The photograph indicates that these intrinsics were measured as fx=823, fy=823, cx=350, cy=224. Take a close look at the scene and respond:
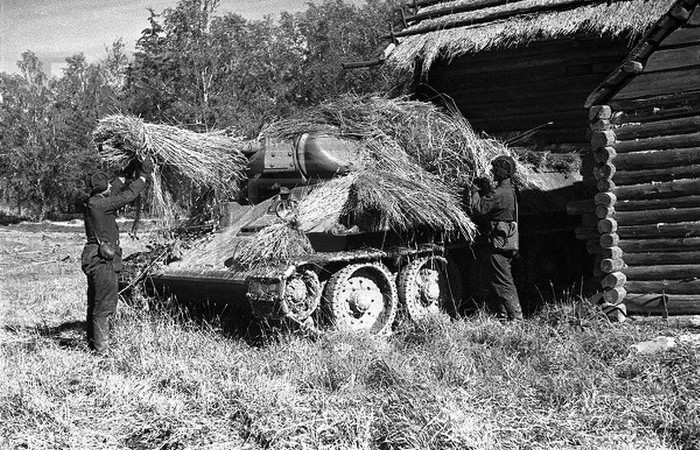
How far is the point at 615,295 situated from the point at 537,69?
534 centimetres

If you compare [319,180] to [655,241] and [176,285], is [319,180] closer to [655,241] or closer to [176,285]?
[176,285]

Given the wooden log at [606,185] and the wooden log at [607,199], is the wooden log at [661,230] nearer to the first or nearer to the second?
the wooden log at [607,199]

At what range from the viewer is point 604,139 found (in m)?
8.29

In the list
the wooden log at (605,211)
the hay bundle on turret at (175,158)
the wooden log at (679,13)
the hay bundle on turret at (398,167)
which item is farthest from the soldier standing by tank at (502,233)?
the hay bundle on turret at (175,158)

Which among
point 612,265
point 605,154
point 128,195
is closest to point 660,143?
point 605,154

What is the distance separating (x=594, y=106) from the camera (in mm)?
8312

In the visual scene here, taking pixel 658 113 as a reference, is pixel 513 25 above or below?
above

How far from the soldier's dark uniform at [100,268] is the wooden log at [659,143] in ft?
16.2

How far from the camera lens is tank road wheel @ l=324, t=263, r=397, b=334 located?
8.08m

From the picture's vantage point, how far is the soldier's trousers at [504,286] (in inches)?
337

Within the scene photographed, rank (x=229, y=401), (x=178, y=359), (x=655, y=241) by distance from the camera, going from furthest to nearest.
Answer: (x=655, y=241)
(x=178, y=359)
(x=229, y=401)

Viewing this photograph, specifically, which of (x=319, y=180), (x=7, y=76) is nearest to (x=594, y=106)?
(x=319, y=180)

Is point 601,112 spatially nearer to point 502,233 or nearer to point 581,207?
point 581,207

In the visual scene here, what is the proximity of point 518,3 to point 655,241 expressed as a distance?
208 inches
